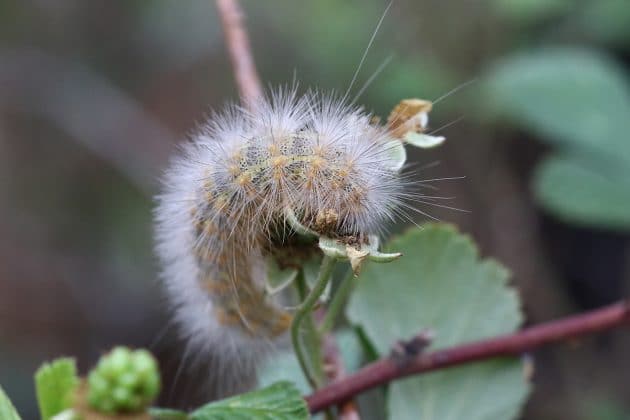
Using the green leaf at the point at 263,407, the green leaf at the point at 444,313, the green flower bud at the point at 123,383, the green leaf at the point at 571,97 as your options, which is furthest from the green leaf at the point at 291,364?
the green leaf at the point at 571,97

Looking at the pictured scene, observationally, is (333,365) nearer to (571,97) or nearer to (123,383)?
(123,383)

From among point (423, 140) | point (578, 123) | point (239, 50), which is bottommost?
point (423, 140)

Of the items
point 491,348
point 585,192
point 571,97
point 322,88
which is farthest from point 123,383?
point 571,97

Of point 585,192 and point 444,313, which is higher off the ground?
point 585,192

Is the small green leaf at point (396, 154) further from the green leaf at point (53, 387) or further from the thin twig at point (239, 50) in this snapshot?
the green leaf at point (53, 387)

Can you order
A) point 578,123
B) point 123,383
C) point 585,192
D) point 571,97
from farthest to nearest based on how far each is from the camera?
point 571,97
point 578,123
point 585,192
point 123,383

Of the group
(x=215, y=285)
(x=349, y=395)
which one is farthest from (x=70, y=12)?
(x=349, y=395)
